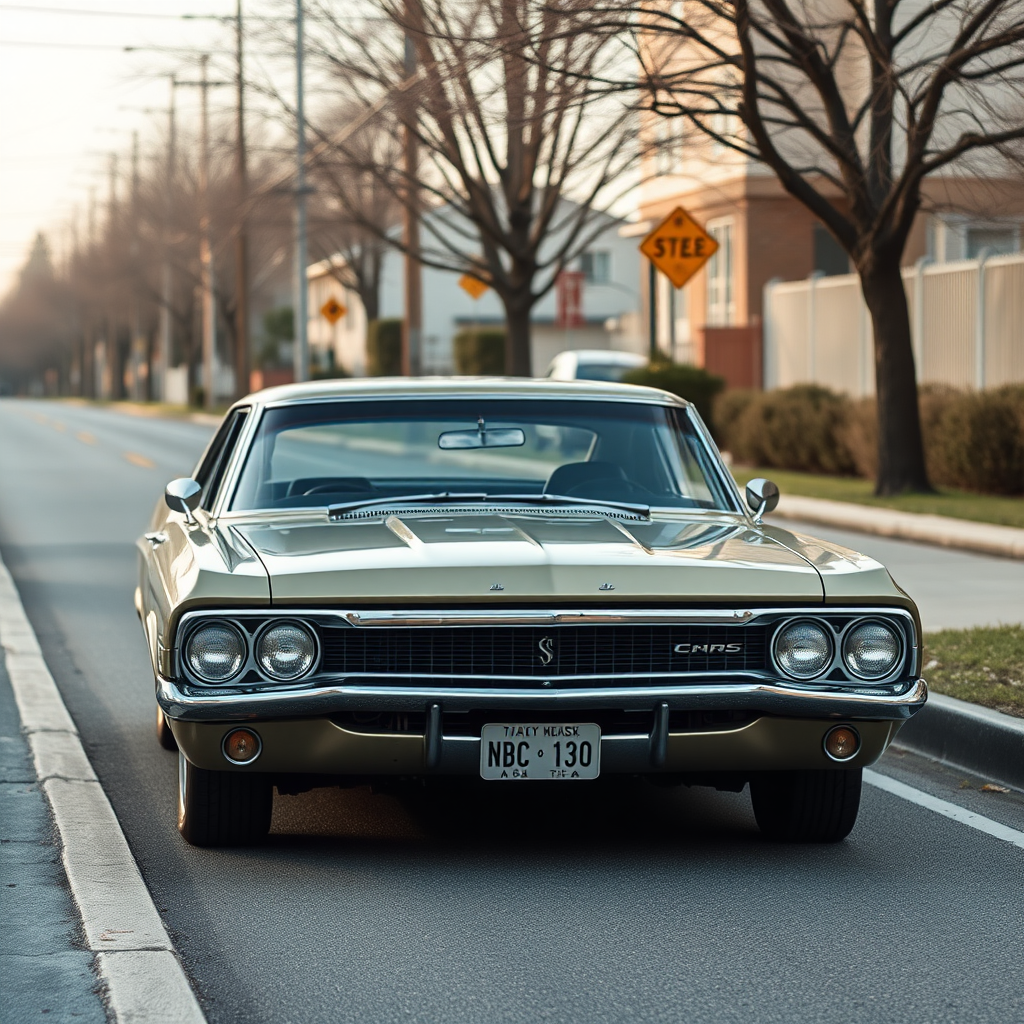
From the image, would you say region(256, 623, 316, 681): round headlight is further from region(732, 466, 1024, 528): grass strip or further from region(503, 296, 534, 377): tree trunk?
region(503, 296, 534, 377): tree trunk

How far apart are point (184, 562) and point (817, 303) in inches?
980

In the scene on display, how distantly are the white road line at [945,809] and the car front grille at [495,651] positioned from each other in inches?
59.9

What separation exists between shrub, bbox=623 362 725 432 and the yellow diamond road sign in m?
4.00

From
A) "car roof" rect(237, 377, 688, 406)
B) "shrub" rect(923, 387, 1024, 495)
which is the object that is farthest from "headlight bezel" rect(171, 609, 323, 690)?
"shrub" rect(923, 387, 1024, 495)

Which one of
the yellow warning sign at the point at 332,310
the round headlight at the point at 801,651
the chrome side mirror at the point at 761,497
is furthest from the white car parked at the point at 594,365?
the round headlight at the point at 801,651

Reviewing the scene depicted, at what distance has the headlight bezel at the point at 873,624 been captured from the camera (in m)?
5.32

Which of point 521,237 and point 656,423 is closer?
point 656,423

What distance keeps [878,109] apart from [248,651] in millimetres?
13705

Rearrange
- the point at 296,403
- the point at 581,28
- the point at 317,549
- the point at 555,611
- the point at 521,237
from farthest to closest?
the point at 521,237
the point at 581,28
the point at 296,403
the point at 317,549
the point at 555,611

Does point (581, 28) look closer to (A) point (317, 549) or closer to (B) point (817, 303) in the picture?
(A) point (317, 549)

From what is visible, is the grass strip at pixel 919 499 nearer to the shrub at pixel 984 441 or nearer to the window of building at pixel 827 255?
the shrub at pixel 984 441

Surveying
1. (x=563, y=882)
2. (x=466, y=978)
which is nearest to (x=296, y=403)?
(x=563, y=882)

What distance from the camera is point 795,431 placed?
25547 mm

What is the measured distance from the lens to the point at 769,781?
5770 millimetres
